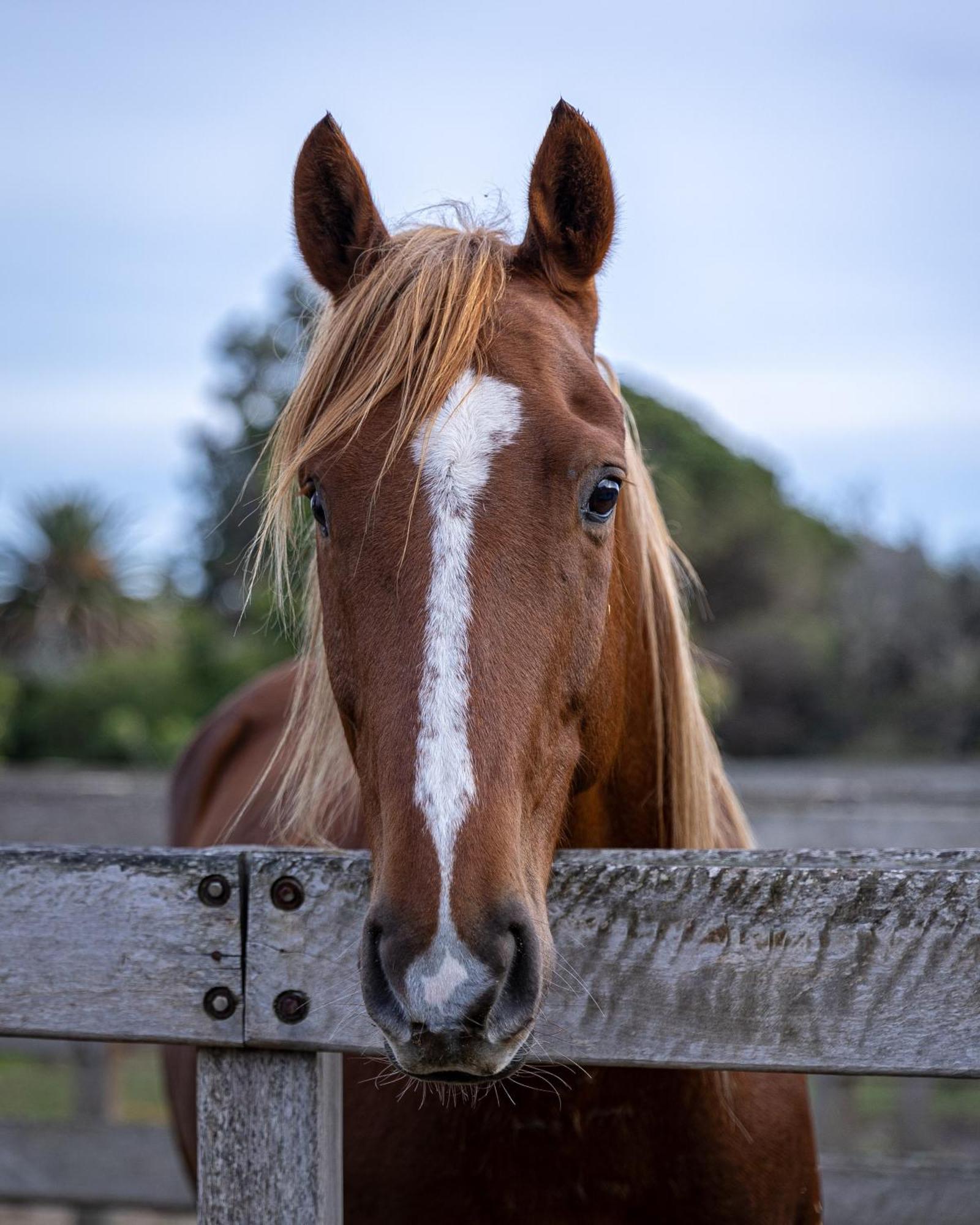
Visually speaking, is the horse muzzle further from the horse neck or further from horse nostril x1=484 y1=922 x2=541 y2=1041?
the horse neck

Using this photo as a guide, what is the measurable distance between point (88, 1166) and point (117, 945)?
3.14 meters

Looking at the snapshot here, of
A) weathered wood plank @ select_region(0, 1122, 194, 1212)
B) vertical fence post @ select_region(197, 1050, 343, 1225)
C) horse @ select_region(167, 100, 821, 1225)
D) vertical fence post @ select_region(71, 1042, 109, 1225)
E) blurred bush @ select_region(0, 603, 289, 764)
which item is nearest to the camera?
horse @ select_region(167, 100, 821, 1225)

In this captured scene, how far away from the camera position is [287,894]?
1574 millimetres

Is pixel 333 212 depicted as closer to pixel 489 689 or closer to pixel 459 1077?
pixel 489 689

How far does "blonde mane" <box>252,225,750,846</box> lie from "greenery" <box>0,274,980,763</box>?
12.6 meters

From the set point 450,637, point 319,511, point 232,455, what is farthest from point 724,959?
point 232,455

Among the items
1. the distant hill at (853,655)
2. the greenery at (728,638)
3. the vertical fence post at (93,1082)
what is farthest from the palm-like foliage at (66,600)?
the vertical fence post at (93,1082)

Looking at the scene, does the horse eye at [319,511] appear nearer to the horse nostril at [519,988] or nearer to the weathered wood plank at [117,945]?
the weathered wood plank at [117,945]

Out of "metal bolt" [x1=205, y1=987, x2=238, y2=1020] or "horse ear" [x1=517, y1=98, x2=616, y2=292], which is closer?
"metal bolt" [x1=205, y1=987, x2=238, y2=1020]

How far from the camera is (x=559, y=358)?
6.23 ft

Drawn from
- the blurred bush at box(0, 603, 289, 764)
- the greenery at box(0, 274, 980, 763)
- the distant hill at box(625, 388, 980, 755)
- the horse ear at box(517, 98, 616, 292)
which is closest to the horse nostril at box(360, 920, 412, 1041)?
the horse ear at box(517, 98, 616, 292)

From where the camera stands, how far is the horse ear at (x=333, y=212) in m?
2.11

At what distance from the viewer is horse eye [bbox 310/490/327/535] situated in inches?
73.5

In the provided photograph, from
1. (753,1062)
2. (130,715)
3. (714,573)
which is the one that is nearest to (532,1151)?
(753,1062)
